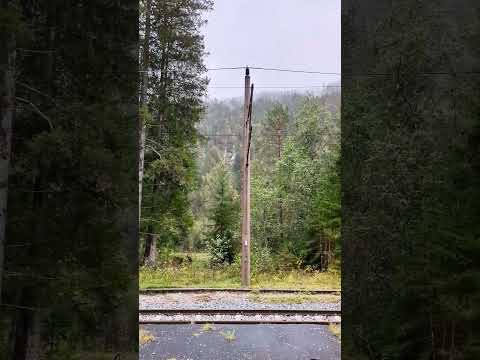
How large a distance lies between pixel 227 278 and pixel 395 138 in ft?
18.0

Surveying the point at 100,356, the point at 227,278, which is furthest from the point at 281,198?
the point at 100,356

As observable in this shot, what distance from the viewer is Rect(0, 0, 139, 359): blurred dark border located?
2.52m

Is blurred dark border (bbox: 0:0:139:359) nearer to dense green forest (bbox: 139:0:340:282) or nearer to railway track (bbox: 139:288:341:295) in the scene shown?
dense green forest (bbox: 139:0:340:282)

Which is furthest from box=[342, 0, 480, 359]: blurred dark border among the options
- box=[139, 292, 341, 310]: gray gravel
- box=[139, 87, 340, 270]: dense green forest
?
box=[139, 87, 340, 270]: dense green forest

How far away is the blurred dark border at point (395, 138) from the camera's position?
9.46 ft

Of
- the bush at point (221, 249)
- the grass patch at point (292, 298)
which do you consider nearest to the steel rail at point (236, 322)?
the grass patch at point (292, 298)

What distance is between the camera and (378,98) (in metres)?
2.95

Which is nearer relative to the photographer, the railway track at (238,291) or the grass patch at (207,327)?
the grass patch at (207,327)

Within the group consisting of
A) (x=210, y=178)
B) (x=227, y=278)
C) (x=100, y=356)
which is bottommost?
(x=227, y=278)

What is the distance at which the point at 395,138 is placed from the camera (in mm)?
2926

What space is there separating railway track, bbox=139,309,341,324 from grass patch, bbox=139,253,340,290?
1.86 m

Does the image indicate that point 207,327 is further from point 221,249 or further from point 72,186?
point 221,249

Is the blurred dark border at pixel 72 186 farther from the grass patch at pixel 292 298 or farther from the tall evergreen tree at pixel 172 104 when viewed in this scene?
the grass patch at pixel 292 298

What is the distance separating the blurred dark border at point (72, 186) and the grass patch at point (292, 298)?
3184 millimetres
